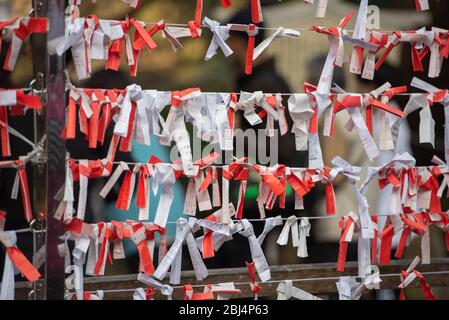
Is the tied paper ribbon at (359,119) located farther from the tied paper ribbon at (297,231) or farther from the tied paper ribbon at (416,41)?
the tied paper ribbon at (297,231)

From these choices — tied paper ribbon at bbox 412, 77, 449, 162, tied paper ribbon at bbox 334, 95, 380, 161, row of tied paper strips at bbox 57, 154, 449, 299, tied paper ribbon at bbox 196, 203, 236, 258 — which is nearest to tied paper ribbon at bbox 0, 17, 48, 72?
row of tied paper strips at bbox 57, 154, 449, 299

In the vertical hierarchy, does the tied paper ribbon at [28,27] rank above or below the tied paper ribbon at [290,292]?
above

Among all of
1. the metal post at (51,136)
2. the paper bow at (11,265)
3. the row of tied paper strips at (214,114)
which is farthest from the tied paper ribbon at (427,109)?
the paper bow at (11,265)

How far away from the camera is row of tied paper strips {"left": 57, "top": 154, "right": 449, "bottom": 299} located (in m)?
3.00

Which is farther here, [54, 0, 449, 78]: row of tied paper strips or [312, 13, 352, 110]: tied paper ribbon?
[312, 13, 352, 110]: tied paper ribbon

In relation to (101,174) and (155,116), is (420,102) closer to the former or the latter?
(155,116)

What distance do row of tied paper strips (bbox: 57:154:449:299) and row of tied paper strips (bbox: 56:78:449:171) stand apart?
95 millimetres

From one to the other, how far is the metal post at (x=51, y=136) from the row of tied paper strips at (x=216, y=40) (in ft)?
0.19

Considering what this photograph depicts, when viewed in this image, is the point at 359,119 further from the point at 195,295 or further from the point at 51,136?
the point at 51,136

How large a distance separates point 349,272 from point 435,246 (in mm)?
484

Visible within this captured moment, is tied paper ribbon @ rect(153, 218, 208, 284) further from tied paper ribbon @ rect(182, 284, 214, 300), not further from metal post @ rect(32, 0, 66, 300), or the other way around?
metal post @ rect(32, 0, 66, 300)

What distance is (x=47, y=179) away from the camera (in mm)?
2811

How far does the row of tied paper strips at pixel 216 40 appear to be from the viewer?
2.91 meters
